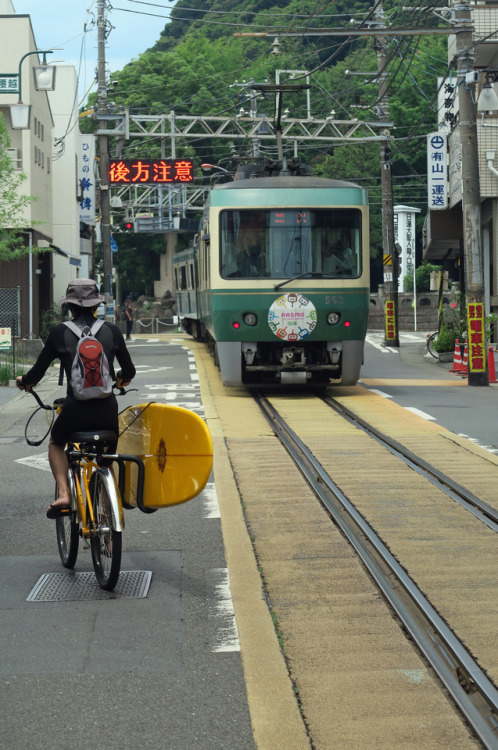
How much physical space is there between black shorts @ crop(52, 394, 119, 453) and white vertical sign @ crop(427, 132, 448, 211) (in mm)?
28904

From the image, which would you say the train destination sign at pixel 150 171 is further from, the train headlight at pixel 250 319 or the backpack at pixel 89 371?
the backpack at pixel 89 371

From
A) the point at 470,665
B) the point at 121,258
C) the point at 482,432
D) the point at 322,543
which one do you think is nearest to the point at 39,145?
the point at 482,432

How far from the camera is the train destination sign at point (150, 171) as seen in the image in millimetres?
45181

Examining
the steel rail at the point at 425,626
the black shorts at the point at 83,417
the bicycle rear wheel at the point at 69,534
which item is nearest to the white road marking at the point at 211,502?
the steel rail at the point at 425,626

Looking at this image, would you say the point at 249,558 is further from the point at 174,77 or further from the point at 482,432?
the point at 174,77

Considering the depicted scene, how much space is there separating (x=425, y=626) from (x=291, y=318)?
1267cm

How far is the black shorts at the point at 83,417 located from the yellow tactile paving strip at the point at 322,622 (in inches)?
44.8

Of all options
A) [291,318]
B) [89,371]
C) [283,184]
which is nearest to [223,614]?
[89,371]

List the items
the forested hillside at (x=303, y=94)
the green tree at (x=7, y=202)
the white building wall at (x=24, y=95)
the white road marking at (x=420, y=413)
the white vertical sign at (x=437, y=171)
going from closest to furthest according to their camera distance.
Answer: the white road marking at (x=420, y=413) < the green tree at (x=7, y=202) < the white vertical sign at (x=437, y=171) < the white building wall at (x=24, y=95) < the forested hillside at (x=303, y=94)

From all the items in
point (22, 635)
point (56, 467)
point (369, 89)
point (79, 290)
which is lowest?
point (22, 635)

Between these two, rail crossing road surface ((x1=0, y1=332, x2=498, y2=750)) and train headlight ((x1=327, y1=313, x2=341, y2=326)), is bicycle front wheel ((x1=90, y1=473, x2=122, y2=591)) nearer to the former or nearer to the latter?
rail crossing road surface ((x1=0, y1=332, x2=498, y2=750))

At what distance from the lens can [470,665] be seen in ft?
16.0

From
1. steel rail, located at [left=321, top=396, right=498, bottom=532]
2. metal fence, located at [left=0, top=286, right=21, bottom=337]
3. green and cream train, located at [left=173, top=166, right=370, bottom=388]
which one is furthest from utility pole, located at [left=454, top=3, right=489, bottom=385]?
metal fence, located at [left=0, top=286, right=21, bottom=337]

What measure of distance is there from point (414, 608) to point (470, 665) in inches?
38.8
